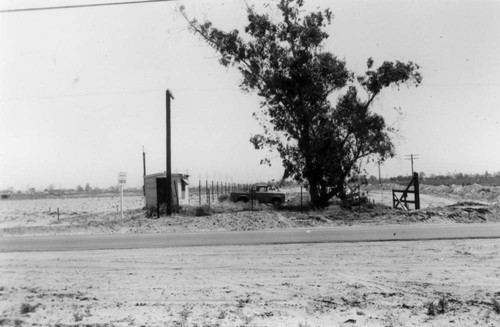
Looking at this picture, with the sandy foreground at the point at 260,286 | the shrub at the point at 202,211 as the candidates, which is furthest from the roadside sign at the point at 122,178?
the sandy foreground at the point at 260,286

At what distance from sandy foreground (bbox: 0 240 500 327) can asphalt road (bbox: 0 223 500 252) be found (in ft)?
5.04

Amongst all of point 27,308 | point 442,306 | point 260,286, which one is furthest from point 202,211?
point 442,306

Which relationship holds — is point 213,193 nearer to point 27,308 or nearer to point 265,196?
point 265,196

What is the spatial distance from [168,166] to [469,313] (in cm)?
1936

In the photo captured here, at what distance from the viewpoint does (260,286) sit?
8828mm

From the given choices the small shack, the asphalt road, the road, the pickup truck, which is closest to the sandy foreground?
the asphalt road

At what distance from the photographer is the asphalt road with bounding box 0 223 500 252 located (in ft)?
48.1

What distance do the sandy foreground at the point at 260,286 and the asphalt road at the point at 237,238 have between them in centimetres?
154

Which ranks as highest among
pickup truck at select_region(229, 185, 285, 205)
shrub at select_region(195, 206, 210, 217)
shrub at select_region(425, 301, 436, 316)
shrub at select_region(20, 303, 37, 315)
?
pickup truck at select_region(229, 185, 285, 205)

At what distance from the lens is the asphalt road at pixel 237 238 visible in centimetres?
1466

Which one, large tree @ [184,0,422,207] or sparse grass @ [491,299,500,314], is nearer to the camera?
sparse grass @ [491,299,500,314]

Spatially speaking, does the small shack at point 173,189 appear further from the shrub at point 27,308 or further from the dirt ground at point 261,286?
the shrub at point 27,308

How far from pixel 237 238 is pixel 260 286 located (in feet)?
23.2

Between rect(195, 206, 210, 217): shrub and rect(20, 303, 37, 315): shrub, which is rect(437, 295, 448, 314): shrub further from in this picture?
rect(195, 206, 210, 217): shrub
